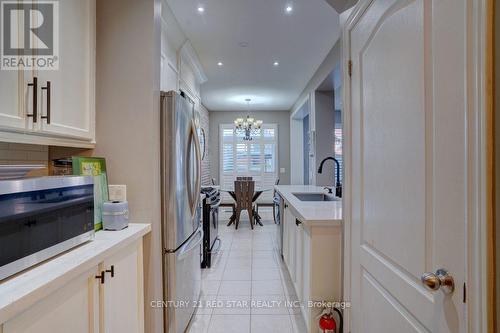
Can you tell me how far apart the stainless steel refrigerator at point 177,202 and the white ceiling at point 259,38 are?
145cm

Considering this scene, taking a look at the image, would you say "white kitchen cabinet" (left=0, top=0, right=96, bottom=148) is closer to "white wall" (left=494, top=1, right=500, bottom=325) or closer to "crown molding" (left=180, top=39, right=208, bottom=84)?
"white wall" (left=494, top=1, right=500, bottom=325)

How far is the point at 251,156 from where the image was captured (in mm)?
8312

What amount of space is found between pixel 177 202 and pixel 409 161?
135 cm

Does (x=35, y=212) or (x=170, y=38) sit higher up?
(x=170, y=38)

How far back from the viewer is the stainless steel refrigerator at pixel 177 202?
1.75 m

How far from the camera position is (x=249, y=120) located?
21.6 feet

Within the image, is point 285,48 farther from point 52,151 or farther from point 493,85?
point 493,85

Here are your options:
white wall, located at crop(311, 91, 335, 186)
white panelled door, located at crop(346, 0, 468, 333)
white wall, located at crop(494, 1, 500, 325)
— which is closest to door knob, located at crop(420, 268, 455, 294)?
white panelled door, located at crop(346, 0, 468, 333)

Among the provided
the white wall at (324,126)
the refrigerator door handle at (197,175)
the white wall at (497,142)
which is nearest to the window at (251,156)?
the white wall at (324,126)

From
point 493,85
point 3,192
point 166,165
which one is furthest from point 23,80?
point 493,85

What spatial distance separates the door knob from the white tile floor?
5.23 ft

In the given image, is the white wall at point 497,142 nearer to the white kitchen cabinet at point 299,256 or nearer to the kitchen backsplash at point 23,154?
the white kitchen cabinet at point 299,256

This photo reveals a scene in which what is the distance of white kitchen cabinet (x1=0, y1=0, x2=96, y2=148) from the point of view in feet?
3.63

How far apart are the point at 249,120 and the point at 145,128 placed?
16.6 feet
